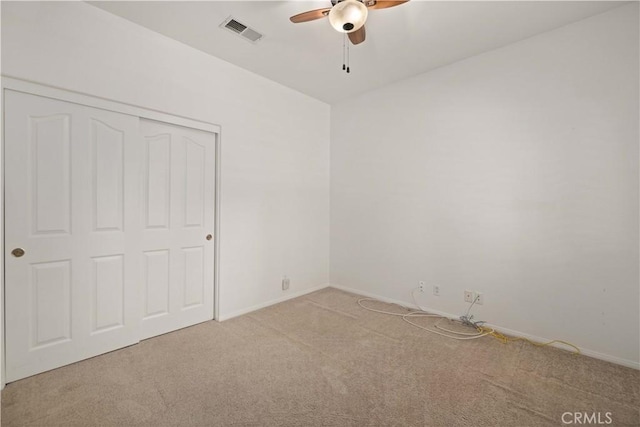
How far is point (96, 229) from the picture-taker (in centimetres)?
230

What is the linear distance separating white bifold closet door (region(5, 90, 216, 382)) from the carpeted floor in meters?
0.27

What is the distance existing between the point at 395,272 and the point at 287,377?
201 centimetres

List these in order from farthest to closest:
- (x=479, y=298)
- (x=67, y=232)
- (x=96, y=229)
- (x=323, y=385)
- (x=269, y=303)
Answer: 1. (x=269, y=303)
2. (x=479, y=298)
3. (x=96, y=229)
4. (x=67, y=232)
5. (x=323, y=385)

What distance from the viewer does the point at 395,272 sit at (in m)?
3.60

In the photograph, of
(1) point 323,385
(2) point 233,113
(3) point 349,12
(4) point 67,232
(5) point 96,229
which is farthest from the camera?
(2) point 233,113

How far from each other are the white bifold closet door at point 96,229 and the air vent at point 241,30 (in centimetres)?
102

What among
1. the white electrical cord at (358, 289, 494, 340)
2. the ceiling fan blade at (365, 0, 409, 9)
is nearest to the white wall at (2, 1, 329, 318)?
the white electrical cord at (358, 289, 494, 340)

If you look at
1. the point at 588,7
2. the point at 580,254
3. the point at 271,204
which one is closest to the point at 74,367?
the point at 271,204

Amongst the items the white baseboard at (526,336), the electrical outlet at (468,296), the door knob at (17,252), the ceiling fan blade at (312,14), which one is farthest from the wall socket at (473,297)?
the door knob at (17,252)

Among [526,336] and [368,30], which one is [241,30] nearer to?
[368,30]

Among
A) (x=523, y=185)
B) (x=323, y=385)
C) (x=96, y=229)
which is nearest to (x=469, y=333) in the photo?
(x=523, y=185)

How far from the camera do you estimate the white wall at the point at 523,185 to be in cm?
224

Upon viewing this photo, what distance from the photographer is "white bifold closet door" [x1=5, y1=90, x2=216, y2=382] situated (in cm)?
198

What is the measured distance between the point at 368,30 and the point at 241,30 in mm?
1145
